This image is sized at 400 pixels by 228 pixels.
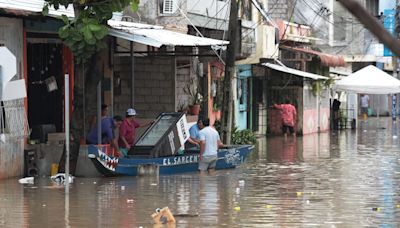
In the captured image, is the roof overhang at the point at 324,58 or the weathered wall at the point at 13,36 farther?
the roof overhang at the point at 324,58

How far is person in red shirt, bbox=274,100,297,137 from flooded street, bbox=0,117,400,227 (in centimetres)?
1401

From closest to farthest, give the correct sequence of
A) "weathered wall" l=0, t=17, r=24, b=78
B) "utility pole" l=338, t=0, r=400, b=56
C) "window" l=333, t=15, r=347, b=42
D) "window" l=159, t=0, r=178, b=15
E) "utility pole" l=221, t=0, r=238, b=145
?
"utility pole" l=338, t=0, r=400, b=56 < "weathered wall" l=0, t=17, r=24, b=78 < "utility pole" l=221, t=0, r=238, b=145 < "window" l=159, t=0, r=178, b=15 < "window" l=333, t=15, r=347, b=42

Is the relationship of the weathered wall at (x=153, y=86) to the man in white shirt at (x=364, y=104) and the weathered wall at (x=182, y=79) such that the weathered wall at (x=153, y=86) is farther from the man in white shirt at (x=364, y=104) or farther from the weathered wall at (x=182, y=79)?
the man in white shirt at (x=364, y=104)

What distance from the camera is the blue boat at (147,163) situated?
16.7 m

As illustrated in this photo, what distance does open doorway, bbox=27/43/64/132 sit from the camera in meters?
20.2

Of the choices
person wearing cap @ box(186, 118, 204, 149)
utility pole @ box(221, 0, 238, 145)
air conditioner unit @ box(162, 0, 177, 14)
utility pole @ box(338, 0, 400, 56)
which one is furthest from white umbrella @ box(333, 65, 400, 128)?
utility pole @ box(338, 0, 400, 56)

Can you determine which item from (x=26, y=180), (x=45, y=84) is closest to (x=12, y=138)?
(x=26, y=180)

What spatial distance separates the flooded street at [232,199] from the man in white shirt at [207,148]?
0.44m

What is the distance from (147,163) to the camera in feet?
57.9

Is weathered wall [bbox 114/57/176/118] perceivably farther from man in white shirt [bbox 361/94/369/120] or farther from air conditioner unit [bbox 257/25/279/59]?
man in white shirt [bbox 361/94/369/120]

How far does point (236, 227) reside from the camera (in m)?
10.6

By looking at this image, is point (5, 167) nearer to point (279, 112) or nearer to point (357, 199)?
point (357, 199)

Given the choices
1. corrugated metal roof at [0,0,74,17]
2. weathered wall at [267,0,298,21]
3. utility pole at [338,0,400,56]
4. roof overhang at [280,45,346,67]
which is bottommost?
utility pole at [338,0,400,56]

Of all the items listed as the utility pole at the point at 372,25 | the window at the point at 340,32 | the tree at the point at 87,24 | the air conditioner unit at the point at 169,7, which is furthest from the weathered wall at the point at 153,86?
the window at the point at 340,32
